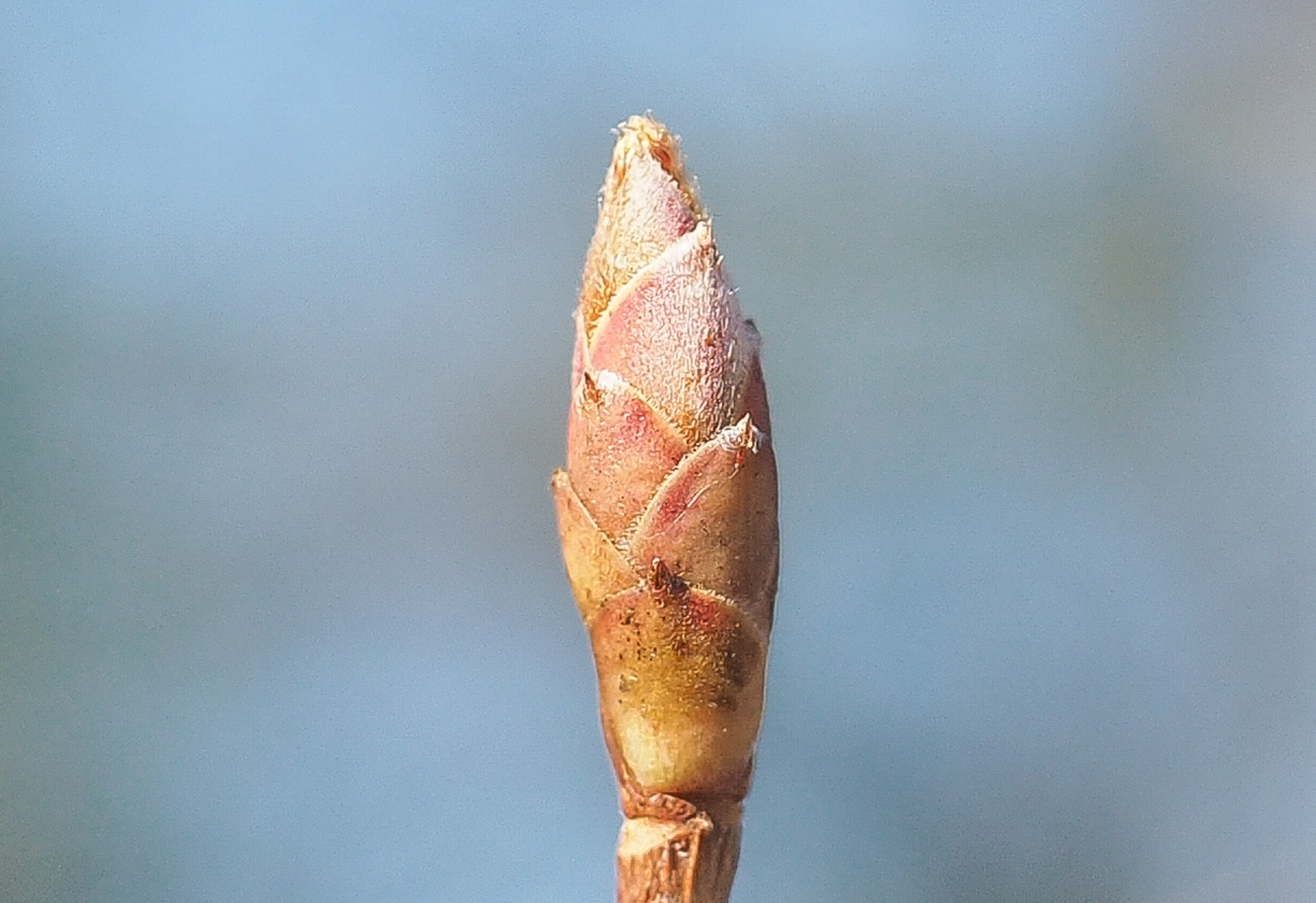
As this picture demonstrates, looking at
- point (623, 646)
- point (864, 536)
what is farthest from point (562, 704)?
point (623, 646)

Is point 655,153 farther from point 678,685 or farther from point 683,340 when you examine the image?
point 678,685

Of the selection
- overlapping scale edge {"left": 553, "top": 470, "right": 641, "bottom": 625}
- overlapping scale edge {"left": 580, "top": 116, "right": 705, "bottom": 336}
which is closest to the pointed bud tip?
overlapping scale edge {"left": 580, "top": 116, "right": 705, "bottom": 336}

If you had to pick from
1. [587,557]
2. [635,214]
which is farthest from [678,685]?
[635,214]

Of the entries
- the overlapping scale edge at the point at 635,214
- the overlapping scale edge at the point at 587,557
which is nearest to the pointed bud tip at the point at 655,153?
the overlapping scale edge at the point at 635,214

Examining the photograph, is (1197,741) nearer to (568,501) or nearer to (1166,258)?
(1166,258)

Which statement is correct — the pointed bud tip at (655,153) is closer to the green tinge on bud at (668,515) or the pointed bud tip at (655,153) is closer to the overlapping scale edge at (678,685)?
the green tinge on bud at (668,515)

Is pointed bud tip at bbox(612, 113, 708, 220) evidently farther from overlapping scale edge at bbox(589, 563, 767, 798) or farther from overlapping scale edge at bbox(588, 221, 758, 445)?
overlapping scale edge at bbox(589, 563, 767, 798)

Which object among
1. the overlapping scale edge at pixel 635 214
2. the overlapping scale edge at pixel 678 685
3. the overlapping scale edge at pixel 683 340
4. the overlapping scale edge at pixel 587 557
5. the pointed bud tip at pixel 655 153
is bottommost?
the overlapping scale edge at pixel 678 685
